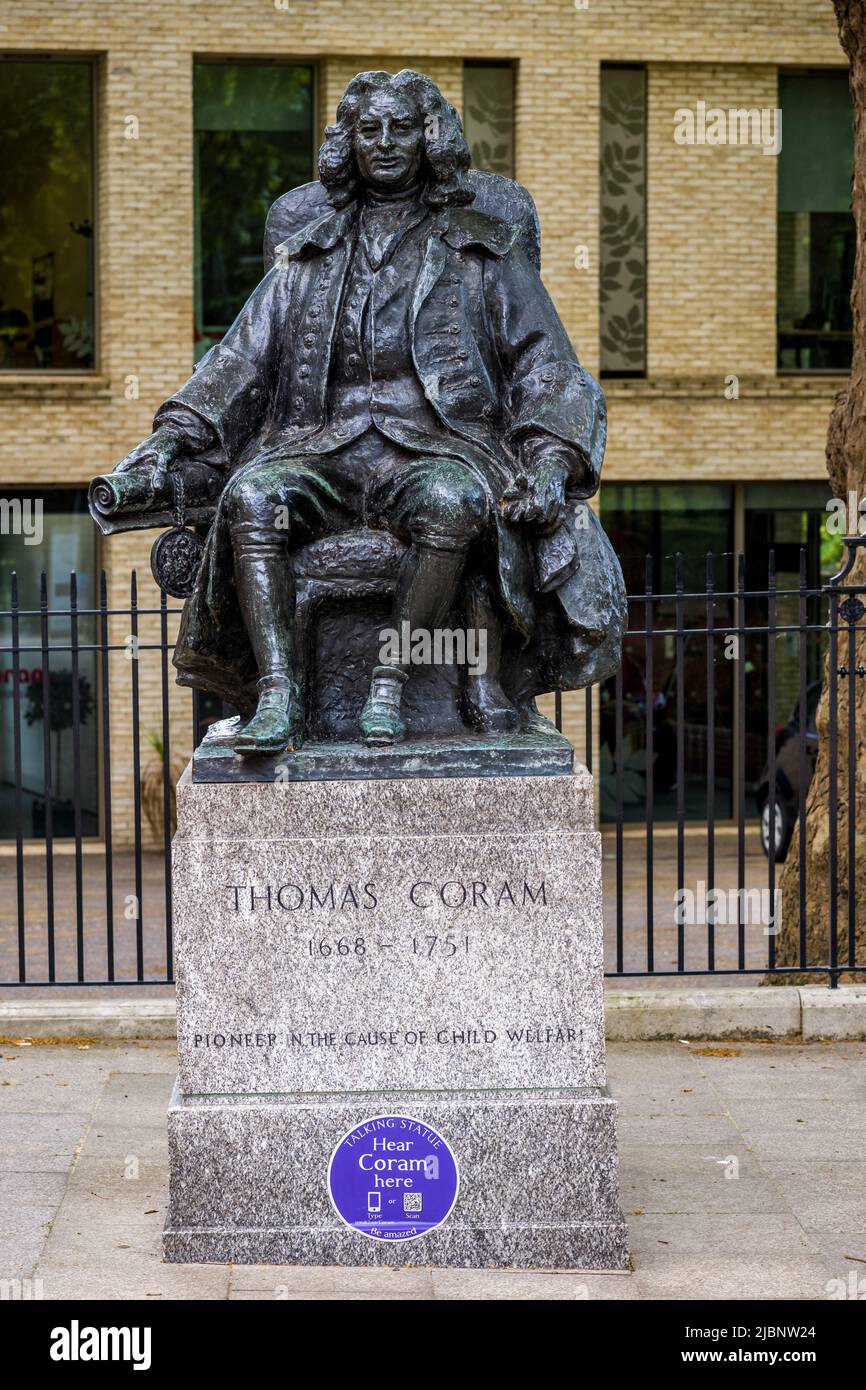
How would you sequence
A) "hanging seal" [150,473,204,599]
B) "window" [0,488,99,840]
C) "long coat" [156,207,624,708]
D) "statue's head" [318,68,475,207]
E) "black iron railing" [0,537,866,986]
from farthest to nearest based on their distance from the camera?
"window" [0,488,99,840]
"black iron railing" [0,537,866,986]
"hanging seal" [150,473,204,599]
"statue's head" [318,68,475,207]
"long coat" [156,207,624,708]

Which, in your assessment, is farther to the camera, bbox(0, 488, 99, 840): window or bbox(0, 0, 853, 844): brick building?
bbox(0, 488, 99, 840): window

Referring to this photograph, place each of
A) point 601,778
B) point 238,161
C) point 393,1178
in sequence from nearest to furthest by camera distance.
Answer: point 393,1178
point 238,161
point 601,778

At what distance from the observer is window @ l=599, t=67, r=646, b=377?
1770 cm

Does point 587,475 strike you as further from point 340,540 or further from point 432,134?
point 432,134

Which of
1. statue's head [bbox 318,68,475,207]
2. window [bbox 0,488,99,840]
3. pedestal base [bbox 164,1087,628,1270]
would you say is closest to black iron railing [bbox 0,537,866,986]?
window [bbox 0,488,99,840]

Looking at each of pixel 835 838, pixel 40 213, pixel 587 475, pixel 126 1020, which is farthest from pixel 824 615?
pixel 587 475

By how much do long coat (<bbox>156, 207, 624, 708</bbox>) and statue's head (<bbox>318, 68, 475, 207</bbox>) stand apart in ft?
0.29

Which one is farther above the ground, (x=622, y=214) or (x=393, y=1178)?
(x=622, y=214)

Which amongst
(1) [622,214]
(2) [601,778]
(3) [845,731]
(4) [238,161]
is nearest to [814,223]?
(1) [622,214]

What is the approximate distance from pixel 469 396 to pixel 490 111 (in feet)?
39.8

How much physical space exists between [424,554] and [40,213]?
42.1 feet

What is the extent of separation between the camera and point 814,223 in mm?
18234

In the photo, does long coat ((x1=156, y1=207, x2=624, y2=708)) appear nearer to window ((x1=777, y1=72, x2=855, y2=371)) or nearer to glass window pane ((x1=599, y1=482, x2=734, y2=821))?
glass window pane ((x1=599, y1=482, x2=734, y2=821))

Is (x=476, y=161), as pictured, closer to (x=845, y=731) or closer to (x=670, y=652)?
(x=670, y=652)
